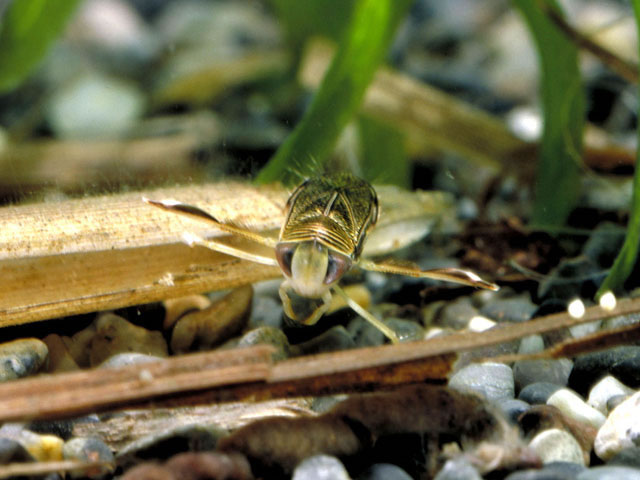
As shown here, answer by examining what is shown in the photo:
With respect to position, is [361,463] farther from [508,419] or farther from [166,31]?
[166,31]

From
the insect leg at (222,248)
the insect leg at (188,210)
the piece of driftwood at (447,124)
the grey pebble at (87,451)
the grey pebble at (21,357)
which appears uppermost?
the piece of driftwood at (447,124)

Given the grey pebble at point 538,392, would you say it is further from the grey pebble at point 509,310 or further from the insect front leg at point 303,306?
the insect front leg at point 303,306

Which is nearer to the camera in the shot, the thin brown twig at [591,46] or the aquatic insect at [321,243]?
the aquatic insect at [321,243]

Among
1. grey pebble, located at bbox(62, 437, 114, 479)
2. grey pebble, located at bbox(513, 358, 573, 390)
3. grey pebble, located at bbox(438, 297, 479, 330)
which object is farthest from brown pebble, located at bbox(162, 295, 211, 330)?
grey pebble, located at bbox(513, 358, 573, 390)

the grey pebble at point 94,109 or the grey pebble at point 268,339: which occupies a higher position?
the grey pebble at point 94,109

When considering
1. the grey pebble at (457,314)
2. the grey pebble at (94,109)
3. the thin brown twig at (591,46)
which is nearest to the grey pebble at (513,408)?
the grey pebble at (457,314)

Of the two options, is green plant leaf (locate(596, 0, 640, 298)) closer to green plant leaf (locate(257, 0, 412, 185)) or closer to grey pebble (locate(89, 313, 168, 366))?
green plant leaf (locate(257, 0, 412, 185))

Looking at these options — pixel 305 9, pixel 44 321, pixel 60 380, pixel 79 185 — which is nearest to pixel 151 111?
pixel 305 9
